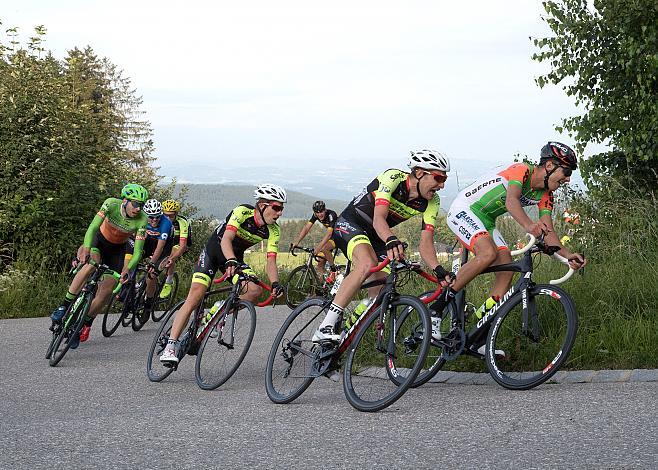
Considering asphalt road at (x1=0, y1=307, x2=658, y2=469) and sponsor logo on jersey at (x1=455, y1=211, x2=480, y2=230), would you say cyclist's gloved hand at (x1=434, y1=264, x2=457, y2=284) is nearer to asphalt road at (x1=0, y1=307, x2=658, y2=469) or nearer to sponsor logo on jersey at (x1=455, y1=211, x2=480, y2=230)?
asphalt road at (x1=0, y1=307, x2=658, y2=469)

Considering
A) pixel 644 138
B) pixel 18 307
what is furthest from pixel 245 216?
pixel 18 307

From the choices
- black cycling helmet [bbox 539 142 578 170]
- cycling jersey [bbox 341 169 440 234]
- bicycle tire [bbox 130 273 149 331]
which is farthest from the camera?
bicycle tire [bbox 130 273 149 331]

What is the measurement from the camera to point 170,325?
10.0 metres

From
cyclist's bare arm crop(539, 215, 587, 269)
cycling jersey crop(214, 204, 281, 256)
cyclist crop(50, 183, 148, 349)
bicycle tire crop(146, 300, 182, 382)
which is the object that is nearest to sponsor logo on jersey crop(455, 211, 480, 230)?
cyclist's bare arm crop(539, 215, 587, 269)

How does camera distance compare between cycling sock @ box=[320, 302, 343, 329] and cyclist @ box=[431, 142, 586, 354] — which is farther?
cyclist @ box=[431, 142, 586, 354]

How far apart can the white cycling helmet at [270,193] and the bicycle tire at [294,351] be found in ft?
4.71

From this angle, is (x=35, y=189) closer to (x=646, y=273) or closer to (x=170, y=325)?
(x=170, y=325)

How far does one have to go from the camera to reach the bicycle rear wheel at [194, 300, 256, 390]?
9016 mm

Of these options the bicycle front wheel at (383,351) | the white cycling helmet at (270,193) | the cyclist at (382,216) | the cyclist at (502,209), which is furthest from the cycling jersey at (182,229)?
the bicycle front wheel at (383,351)

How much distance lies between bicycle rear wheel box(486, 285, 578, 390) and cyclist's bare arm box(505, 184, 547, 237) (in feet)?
1.83

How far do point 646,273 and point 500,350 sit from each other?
2983 millimetres

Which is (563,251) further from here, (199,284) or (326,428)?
(199,284)

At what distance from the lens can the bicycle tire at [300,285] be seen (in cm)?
1914

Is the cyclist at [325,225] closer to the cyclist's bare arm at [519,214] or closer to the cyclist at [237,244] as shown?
the cyclist at [237,244]
